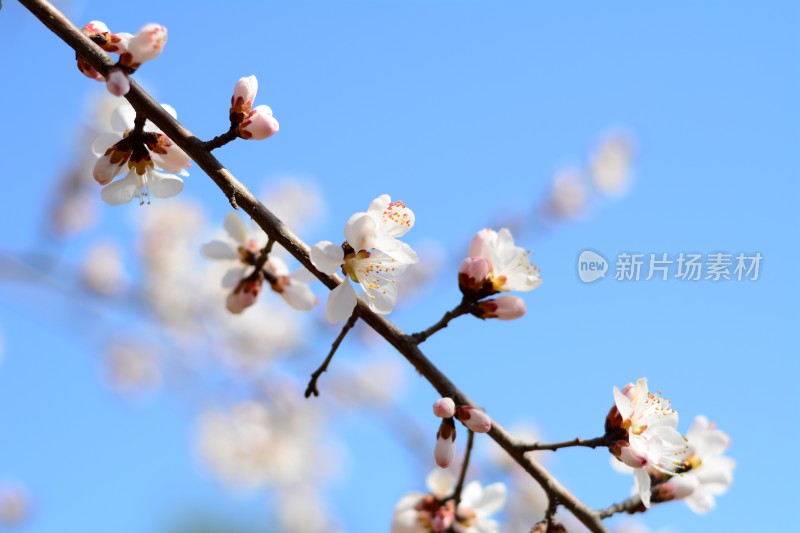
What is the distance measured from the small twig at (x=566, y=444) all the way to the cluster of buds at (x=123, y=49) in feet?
3.53

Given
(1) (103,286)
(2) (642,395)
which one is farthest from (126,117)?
(1) (103,286)

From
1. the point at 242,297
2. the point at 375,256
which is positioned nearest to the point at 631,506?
the point at 375,256

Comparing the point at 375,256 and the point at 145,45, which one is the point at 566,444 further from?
the point at 145,45

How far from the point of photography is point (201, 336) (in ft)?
22.9

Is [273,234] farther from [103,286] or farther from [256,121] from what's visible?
[103,286]

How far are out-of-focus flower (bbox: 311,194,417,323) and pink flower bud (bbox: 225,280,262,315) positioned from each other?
47 centimetres

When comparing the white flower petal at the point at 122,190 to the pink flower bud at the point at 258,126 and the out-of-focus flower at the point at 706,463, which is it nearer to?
the pink flower bud at the point at 258,126

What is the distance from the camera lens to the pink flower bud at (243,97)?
62.7 inches

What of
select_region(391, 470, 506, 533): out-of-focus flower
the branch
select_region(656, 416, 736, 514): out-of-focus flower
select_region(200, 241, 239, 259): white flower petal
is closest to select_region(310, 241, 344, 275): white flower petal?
the branch

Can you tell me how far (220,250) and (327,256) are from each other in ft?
2.08

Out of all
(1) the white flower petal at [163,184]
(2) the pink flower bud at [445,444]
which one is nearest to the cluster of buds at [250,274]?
(1) the white flower petal at [163,184]

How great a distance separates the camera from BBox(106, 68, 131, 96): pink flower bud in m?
1.39

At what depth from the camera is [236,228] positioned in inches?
79.7

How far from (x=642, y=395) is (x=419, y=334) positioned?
51 cm
